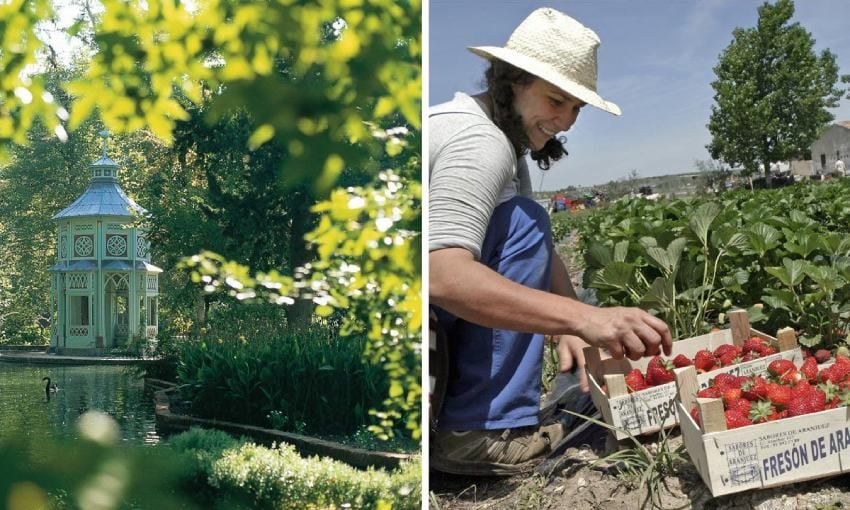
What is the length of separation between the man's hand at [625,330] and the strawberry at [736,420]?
147 mm

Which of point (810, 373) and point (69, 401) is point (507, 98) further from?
point (69, 401)

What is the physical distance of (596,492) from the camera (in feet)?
5.13

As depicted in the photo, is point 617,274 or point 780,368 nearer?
point 780,368

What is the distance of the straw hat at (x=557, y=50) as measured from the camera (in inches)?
63.6

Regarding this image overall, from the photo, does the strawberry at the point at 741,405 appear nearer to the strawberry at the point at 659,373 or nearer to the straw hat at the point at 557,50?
the strawberry at the point at 659,373

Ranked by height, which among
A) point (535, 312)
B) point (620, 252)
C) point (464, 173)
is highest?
point (464, 173)

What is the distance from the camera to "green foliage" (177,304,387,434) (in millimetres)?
1938

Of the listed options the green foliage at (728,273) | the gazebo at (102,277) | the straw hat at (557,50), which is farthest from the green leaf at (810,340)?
the gazebo at (102,277)

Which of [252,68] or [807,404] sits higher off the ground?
[252,68]

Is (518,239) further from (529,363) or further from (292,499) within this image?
(292,499)

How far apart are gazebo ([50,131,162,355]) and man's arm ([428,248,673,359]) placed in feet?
2.58

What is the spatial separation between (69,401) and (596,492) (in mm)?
1152

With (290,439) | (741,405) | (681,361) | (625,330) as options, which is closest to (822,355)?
(681,361)

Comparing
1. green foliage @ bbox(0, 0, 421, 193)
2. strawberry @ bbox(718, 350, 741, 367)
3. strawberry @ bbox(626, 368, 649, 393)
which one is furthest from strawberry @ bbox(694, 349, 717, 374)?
green foliage @ bbox(0, 0, 421, 193)
